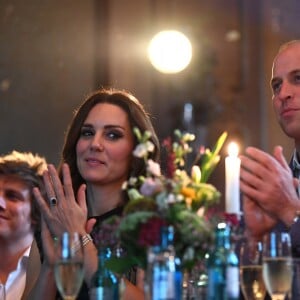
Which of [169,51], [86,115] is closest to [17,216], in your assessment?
[86,115]

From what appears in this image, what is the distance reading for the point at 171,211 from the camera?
2.22m

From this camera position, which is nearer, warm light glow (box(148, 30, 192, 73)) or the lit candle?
the lit candle

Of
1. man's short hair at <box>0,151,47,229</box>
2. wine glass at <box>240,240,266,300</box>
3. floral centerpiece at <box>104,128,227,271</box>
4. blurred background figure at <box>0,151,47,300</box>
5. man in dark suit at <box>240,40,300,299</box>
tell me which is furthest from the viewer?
man's short hair at <box>0,151,47,229</box>

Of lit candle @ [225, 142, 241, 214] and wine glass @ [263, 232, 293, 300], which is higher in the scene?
lit candle @ [225, 142, 241, 214]

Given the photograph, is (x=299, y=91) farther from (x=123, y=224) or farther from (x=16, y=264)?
(x=16, y=264)

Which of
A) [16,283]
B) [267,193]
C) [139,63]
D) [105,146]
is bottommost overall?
[16,283]

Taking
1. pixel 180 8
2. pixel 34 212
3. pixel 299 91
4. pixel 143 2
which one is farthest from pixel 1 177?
pixel 180 8

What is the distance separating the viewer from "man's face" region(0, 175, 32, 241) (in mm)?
3854

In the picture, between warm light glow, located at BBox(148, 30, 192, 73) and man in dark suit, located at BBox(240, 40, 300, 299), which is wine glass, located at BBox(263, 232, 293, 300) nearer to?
man in dark suit, located at BBox(240, 40, 300, 299)

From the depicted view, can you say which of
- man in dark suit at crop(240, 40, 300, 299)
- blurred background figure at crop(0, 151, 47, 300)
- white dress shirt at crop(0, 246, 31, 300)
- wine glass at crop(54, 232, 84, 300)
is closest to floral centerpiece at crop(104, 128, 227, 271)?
wine glass at crop(54, 232, 84, 300)

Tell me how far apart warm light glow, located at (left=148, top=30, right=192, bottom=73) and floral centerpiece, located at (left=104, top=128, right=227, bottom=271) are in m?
5.43

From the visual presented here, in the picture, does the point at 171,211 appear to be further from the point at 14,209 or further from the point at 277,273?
the point at 14,209

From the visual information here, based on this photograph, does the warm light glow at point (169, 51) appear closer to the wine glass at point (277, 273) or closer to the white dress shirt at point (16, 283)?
the white dress shirt at point (16, 283)

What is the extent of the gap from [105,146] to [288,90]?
698mm
